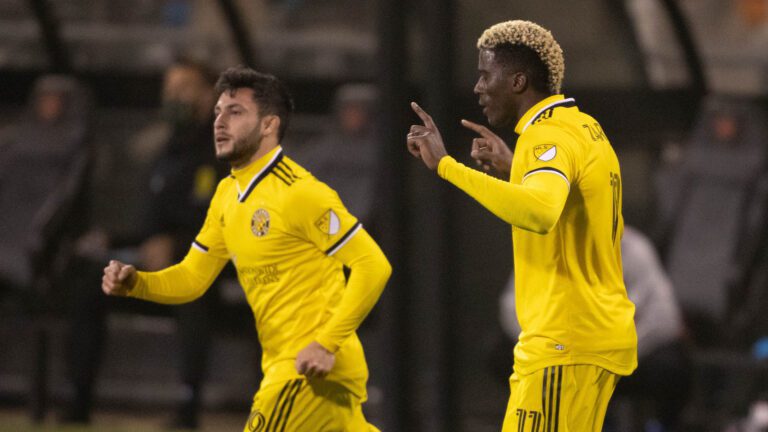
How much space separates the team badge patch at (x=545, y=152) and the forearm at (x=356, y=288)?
2.63 ft

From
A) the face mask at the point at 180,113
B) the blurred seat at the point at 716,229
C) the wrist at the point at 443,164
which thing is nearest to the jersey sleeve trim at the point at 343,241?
the wrist at the point at 443,164

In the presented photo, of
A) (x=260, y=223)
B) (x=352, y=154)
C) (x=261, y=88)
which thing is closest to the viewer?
(x=260, y=223)

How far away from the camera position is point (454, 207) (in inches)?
278

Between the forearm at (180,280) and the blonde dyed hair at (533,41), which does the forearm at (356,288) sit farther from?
the blonde dyed hair at (533,41)

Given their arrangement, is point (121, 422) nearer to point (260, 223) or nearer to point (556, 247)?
point (260, 223)

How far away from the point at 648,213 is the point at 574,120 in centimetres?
456

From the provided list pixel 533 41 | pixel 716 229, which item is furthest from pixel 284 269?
pixel 716 229

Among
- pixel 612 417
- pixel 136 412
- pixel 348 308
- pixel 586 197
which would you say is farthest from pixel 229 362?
pixel 586 197

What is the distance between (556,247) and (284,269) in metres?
0.90

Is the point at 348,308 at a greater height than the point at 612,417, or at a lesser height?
greater

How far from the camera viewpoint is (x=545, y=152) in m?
3.75

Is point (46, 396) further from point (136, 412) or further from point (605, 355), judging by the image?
point (605, 355)

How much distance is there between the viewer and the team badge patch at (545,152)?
147 inches

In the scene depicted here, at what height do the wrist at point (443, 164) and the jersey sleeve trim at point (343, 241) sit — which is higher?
the wrist at point (443, 164)
